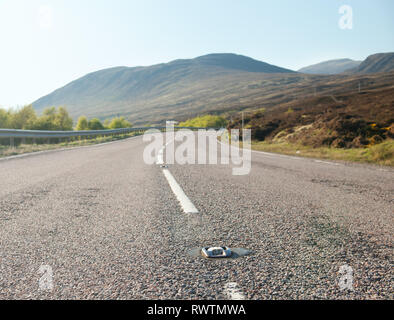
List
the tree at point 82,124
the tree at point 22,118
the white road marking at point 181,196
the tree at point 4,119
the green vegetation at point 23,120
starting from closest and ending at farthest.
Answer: the white road marking at point 181,196, the tree at point 4,119, the green vegetation at point 23,120, the tree at point 22,118, the tree at point 82,124

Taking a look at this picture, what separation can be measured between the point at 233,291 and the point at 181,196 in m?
2.80

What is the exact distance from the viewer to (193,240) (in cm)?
284

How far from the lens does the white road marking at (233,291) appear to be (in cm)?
189

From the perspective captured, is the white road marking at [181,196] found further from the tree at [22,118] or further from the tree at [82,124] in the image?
the tree at [82,124]

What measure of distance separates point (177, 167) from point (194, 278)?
244 inches

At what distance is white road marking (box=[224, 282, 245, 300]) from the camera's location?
→ 1.89 meters

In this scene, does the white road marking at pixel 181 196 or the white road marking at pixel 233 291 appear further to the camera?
the white road marking at pixel 181 196

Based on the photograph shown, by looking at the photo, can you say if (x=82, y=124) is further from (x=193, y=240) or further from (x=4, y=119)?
(x=193, y=240)

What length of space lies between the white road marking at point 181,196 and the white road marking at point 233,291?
6.00 ft

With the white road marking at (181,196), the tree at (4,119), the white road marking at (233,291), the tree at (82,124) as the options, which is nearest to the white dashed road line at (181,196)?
the white road marking at (181,196)

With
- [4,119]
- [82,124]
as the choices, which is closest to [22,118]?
[4,119]
